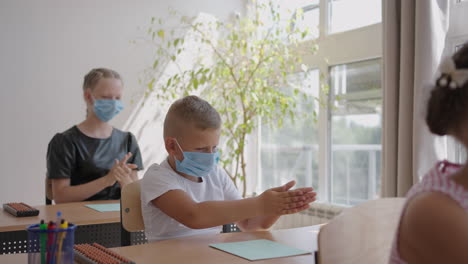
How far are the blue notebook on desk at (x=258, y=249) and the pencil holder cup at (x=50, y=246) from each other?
1.74 ft

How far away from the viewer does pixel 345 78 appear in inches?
157

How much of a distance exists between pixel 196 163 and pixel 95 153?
1.25m

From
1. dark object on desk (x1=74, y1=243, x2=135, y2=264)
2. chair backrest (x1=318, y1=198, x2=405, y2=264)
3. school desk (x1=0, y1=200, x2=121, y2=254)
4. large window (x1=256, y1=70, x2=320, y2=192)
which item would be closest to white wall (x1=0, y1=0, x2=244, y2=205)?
large window (x1=256, y1=70, x2=320, y2=192)

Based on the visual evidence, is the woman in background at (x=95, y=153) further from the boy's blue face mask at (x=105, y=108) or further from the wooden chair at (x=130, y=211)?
the wooden chair at (x=130, y=211)

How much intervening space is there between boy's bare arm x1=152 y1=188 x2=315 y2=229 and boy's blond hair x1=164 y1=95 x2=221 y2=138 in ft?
0.95

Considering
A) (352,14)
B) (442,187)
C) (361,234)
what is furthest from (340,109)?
(442,187)

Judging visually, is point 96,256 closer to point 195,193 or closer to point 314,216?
point 195,193

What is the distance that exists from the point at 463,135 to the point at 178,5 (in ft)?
13.3

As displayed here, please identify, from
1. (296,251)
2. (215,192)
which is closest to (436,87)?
(296,251)

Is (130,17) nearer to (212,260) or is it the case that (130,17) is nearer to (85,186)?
(85,186)

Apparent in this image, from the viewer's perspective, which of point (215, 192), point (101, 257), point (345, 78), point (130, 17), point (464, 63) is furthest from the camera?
point (130, 17)

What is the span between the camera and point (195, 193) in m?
1.93

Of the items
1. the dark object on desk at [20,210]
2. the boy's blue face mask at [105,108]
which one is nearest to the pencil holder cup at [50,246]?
the dark object on desk at [20,210]

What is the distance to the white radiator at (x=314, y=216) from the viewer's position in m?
3.89
